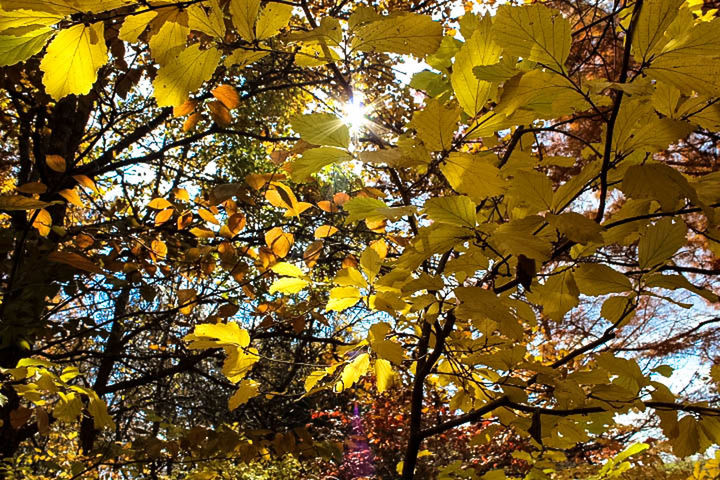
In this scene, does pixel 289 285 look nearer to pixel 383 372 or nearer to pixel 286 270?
pixel 286 270

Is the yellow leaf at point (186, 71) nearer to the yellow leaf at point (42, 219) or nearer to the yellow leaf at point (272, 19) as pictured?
the yellow leaf at point (272, 19)

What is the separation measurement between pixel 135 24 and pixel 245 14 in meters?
0.17

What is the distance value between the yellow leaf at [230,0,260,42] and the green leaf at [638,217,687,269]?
583 millimetres

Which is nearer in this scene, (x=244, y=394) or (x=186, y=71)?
(x=186, y=71)

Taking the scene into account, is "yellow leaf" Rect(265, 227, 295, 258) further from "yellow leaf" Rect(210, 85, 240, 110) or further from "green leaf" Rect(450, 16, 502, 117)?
"green leaf" Rect(450, 16, 502, 117)

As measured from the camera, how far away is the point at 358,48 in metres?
0.53

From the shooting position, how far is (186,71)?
56 centimetres

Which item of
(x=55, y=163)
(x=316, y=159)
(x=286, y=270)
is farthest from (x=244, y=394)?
(x=55, y=163)

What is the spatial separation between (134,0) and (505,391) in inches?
34.3

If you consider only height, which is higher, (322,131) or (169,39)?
(169,39)

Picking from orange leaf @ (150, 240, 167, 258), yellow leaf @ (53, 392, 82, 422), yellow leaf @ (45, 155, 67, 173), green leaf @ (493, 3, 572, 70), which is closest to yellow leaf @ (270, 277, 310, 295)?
green leaf @ (493, 3, 572, 70)

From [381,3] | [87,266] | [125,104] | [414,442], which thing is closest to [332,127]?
[414,442]

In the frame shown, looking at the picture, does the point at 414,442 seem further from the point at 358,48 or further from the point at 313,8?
the point at 313,8

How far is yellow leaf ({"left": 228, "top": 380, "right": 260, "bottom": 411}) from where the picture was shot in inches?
32.0
